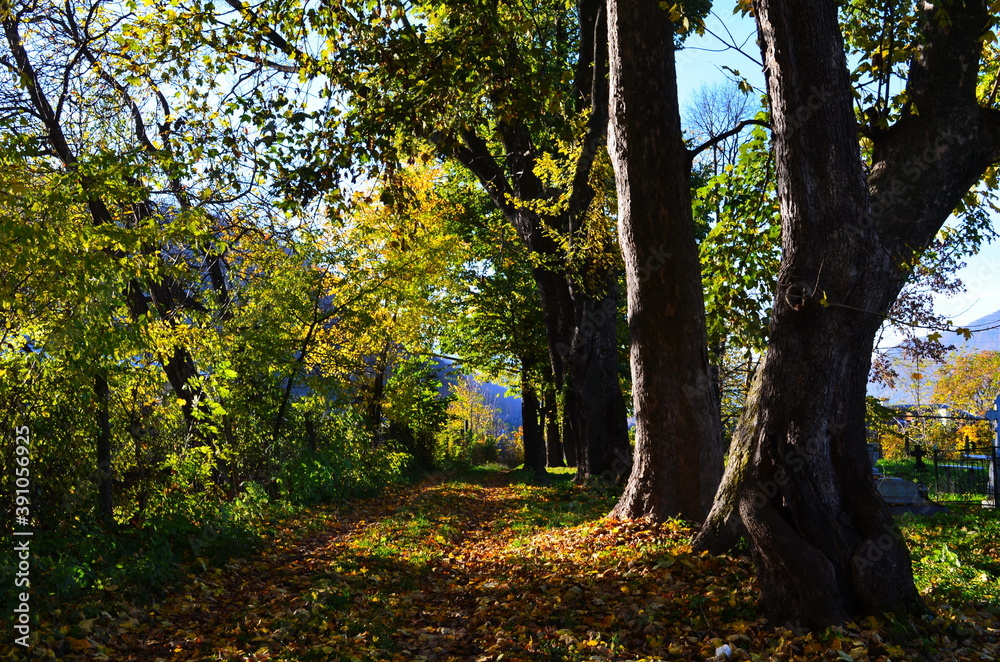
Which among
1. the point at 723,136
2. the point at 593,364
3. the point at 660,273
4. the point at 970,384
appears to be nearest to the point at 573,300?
the point at 593,364

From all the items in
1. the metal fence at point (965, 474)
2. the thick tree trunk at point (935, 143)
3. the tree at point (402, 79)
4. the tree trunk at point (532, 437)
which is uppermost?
the tree at point (402, 79)

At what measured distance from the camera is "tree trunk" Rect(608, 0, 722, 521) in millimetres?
7102

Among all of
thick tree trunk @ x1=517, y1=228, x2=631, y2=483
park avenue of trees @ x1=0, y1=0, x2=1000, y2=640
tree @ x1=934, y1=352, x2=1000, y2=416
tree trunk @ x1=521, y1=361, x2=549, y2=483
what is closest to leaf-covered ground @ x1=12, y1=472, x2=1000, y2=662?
park avenue of trees @ x1=0, y1=0, x2=1000, y2=640

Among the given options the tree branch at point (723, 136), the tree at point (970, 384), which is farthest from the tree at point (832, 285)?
the tree at point (970, 384)

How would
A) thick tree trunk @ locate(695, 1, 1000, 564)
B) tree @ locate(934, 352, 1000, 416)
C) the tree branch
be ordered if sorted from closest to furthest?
thick tree trunk @ locate(695, 1, 1000, 564) < the tree branch < tree @ locate(934, 352, 1000, 416)

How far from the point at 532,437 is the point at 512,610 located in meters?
14.9

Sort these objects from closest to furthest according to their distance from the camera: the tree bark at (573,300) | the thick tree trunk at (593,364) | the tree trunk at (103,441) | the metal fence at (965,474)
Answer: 1. the tree trunk at (103,441)
2. the tree bark at (573,300)
3. the thick tree trunk at (593,364)
4. the metal fence at (965,474)

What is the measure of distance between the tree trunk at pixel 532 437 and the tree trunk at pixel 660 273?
10560 mm

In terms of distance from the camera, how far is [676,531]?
7160 mm

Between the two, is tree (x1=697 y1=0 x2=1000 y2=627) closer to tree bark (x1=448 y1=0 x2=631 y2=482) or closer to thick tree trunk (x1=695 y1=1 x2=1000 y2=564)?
thick tree trunk (x1=695 y1=1 x2=1000 y2=564)

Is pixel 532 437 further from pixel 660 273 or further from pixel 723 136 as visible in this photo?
pixel 723 136

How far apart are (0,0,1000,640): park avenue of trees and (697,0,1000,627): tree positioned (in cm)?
2

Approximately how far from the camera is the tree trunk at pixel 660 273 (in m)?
7.10

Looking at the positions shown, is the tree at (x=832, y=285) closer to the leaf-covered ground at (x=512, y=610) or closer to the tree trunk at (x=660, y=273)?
the leaf-covered ground at (x=512, y=610)
